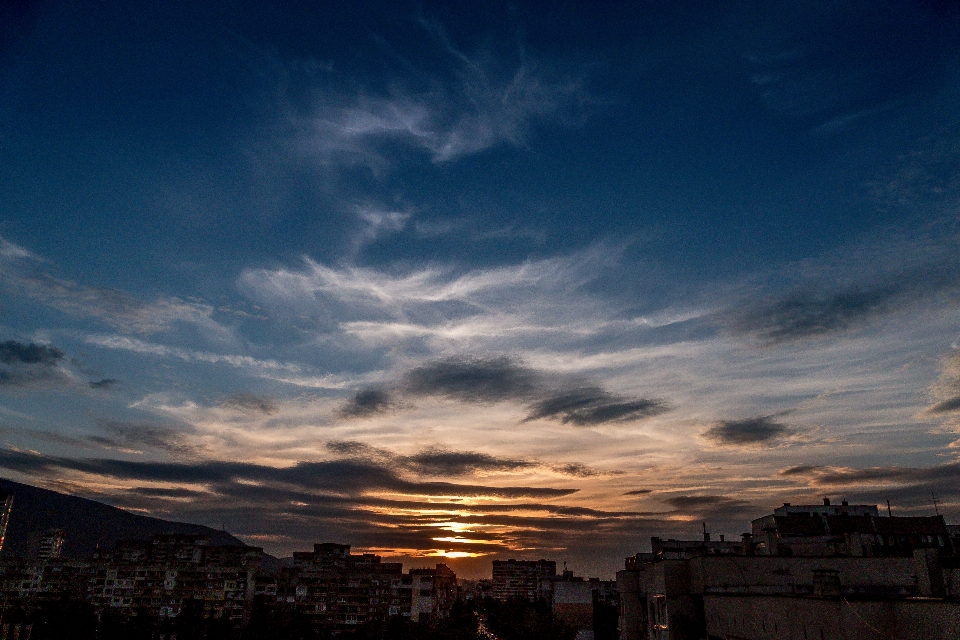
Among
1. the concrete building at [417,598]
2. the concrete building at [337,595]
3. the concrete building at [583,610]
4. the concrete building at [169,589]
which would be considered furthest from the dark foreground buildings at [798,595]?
the concrete building at [169,589]

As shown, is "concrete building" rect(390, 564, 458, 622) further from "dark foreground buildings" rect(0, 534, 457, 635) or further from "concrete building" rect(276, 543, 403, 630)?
"concrete building" rect(276, 543, 403, 630)

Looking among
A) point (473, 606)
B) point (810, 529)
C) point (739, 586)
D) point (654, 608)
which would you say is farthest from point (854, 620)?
point (473, 606)

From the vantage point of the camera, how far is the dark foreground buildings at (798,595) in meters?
21.3

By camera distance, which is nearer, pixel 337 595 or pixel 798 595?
pixel 798 595

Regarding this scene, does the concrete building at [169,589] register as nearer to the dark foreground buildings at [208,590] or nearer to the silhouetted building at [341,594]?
the dark foreground buildings at [208,590]

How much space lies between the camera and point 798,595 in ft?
87.0

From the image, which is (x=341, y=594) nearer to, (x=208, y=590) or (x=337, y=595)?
(x=337, y=595)

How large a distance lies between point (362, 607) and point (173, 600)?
37.3 m

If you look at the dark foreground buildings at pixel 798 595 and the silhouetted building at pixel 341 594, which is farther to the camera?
the silhouetted building at pixel 341 594

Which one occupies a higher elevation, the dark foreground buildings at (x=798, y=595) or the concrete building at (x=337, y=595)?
the dark foreground buildings at (x=798, y=595)

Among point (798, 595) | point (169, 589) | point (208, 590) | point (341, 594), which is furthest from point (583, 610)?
point (798, 595)

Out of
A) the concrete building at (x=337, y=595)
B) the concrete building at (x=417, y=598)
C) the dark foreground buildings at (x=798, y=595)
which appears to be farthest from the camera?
the concrete building at (x=417, y=598)

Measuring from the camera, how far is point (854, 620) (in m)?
22.2

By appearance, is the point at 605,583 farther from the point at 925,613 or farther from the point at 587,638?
the point at 925,613
